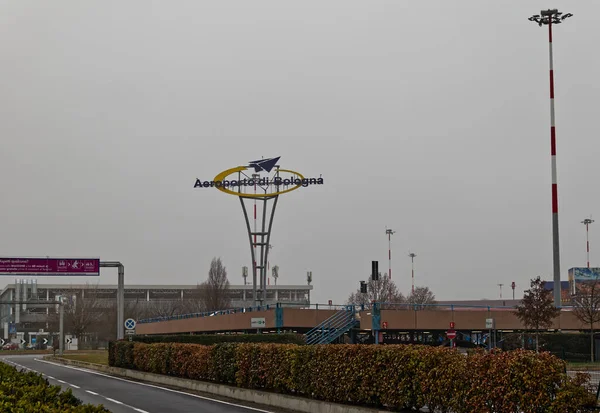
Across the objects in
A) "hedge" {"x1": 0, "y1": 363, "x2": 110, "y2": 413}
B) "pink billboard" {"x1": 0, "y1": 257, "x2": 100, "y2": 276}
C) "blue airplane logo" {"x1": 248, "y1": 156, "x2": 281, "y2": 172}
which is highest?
"blue airplane logo" {"x1": 248, "y1": 156, "x2": 281, "y2": 172}

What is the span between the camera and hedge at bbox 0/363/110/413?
9.00m

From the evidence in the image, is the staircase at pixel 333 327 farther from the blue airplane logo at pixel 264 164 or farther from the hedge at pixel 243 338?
the blue airplane logo at pixel 264 164

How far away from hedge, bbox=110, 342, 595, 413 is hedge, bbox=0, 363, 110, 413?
660cm

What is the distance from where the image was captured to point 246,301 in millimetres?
147250

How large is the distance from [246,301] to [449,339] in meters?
102

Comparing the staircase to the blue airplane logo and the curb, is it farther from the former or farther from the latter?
the blue airplane logo

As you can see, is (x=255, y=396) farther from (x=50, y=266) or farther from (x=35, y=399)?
(x=50, y=266)

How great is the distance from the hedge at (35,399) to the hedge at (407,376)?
21.7 ft

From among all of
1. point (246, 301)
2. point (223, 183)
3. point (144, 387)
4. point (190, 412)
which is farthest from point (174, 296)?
point (190, 412)

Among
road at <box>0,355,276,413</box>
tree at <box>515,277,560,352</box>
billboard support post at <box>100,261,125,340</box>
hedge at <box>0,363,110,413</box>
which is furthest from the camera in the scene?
billboard support post at <box>100,261,125,340</box>

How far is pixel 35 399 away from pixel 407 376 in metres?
7.70

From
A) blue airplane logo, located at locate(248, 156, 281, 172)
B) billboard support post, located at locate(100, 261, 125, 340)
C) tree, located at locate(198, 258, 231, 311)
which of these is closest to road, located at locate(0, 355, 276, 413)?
billboard support post, located at locate(100, 261, 125, 340)

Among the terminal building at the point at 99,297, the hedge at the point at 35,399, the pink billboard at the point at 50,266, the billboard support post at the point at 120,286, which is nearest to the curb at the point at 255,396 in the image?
the hedge at the point at 35,399

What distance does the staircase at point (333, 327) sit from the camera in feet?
143
